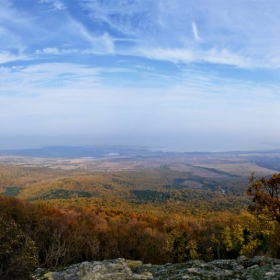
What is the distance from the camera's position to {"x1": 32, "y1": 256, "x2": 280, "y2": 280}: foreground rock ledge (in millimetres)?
12289

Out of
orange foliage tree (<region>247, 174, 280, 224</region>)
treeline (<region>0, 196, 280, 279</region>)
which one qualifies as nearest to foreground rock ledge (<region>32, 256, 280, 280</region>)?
orange foliage tree (<region>247, 174, 280, 224</region>)

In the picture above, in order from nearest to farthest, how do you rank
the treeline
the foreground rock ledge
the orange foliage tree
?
the foreground rock ledge < the orange foliage tree < the treeline

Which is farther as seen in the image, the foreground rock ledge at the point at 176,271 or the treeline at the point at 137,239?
the treeline at the point at 137,239

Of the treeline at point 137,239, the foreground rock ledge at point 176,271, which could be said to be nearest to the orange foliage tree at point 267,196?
the foreground rock ledge at point 176,271

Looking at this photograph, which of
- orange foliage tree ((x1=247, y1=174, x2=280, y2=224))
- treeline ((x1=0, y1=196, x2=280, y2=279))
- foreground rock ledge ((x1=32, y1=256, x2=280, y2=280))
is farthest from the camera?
treeline ((x1=0, y1=196, x2=280, y2=279))

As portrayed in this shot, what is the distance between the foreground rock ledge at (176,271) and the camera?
1229 cm

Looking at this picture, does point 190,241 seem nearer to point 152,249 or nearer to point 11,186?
point 152,249

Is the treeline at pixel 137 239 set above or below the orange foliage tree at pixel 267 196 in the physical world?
below

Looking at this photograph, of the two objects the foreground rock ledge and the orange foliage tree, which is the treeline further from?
the foreground rock ledge

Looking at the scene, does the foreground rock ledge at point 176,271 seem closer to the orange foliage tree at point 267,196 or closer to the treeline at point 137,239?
the orange foliage tree at point 267,196

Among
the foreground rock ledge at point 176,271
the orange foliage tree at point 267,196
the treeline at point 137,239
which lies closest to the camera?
the foreground rock ledge at point 176,271

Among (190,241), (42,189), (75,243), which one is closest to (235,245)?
(190,241)

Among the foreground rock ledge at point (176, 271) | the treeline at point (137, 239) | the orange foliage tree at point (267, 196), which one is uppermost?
the orange foliage tree at point (267, 196)

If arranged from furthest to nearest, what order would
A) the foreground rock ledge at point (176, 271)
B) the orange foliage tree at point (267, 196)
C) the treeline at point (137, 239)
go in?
the treeline at point (137, 239)
the orange foliage tree at point (267, 196)
the foreground rock ledge at point (176, 271)
